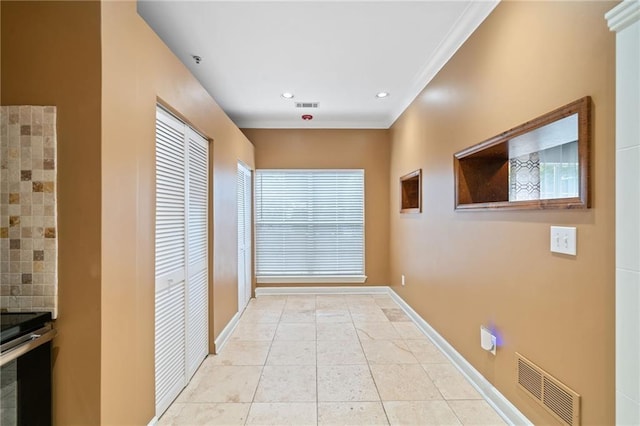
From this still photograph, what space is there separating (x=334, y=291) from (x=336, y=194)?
160 cm

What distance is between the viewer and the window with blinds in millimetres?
4734

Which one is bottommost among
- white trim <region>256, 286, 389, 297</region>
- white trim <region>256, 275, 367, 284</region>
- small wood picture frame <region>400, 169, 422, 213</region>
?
white trim <region>256, 286, 389, 297</region>

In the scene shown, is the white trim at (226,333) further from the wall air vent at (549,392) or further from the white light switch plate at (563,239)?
the white light switch plate at (563,239)

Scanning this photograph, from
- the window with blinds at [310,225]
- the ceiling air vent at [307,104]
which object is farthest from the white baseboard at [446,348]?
the ceiling air vent at [307,104]

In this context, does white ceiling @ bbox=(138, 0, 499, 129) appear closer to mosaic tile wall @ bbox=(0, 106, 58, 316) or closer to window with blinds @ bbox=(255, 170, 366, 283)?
mosaic tile wall @ bbox=(0, 106, 58, 316)

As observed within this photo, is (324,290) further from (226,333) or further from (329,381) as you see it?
(329,381)

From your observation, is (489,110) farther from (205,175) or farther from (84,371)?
(84,371)

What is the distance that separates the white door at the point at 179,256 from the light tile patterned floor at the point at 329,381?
9.3 inches

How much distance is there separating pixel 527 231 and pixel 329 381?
175cm

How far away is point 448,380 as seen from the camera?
2.25 meters

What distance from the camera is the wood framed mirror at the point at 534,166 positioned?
129 cm

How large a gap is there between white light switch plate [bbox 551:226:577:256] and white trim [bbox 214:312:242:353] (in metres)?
2.71
